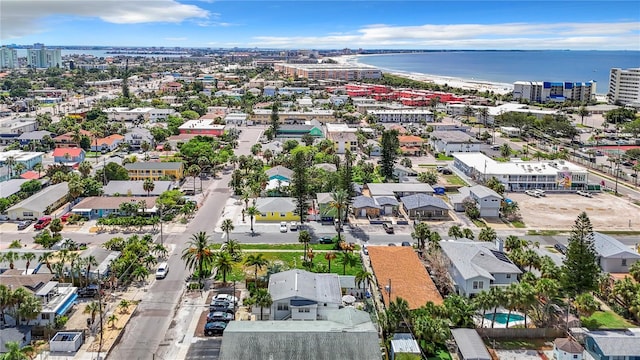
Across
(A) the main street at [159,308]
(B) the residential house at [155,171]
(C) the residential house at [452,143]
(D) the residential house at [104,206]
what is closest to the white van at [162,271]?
(A) the main street at [159,308]

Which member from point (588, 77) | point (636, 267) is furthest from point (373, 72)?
point (636, 267)

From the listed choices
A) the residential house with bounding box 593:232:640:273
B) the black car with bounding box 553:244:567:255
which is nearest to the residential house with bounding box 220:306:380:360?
the residential house with bounding box 593:232:640:273

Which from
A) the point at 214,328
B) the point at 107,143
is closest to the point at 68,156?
the point at 107,143

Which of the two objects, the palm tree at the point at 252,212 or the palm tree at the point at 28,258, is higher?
the palm tree at the point at 252,212

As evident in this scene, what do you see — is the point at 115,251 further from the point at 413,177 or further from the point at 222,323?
the point at 413,177

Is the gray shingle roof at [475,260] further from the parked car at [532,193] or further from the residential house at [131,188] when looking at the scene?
the residential house at [131,188]

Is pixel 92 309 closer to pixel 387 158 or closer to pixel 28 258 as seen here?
pixel 28 258
